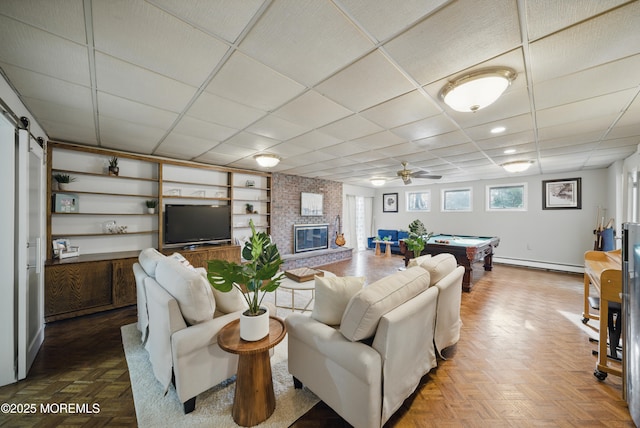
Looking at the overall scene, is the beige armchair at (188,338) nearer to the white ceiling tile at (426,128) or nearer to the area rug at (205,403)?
the area rug at (205,403)

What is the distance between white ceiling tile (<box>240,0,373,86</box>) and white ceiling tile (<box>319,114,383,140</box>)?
2.98 ft

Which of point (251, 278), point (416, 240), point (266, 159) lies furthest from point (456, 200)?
point (251, 278)

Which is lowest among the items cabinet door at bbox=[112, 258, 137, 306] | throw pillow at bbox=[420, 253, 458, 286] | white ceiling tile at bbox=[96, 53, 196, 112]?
cabinet door at bbox=[112, 258, 137, 306]

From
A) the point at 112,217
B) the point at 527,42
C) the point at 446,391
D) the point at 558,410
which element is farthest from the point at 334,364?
the point at 112,217

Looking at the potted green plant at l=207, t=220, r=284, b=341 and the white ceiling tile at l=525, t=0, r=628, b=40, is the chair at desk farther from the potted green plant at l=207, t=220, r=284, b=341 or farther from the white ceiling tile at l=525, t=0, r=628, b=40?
the potted green plant at l=207, t=220, r=284, b=341

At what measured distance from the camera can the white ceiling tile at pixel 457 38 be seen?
1.17m

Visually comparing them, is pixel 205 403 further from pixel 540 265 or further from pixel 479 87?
pixel 540 265

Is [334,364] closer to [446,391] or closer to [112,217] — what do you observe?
[446,391]

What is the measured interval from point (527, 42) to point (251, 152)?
3485mm

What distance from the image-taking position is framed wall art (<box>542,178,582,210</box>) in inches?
216

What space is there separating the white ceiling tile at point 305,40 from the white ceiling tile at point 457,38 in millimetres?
277

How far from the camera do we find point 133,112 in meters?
2.40

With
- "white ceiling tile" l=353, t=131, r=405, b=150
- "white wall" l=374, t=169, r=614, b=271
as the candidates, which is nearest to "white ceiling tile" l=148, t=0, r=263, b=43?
"white ceiling tile" l=353, t=131, r=405, b=150

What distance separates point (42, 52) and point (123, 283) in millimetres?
3021
